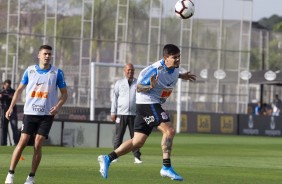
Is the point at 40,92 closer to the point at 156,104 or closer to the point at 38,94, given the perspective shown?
the point at 38,94

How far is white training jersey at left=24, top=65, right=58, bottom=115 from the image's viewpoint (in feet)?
51.1

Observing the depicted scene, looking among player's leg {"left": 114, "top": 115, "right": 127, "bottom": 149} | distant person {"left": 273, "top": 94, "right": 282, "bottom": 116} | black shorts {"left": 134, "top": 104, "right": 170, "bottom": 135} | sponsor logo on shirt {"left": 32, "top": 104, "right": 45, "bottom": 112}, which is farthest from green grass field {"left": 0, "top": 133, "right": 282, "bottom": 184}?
distant person {"left": 273, "top": 94, "right": 282, "bottom": 116}

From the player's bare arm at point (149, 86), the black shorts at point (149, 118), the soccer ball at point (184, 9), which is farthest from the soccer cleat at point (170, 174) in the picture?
the soccer ball at point (184, 9)

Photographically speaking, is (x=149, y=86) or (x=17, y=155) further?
(x=149, y=86)

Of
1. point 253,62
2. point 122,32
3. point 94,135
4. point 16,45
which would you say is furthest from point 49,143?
point 253,62

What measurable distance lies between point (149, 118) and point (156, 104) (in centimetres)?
30

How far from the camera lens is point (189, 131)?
165 feet

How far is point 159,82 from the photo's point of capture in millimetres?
17016

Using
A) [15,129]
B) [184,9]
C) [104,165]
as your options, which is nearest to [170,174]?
[104,165]

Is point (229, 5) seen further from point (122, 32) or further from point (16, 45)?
point (16, 45)

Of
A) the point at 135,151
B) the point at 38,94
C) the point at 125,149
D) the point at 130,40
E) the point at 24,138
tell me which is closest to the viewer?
the point at 24,138

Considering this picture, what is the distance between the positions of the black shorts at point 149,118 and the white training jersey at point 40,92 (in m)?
1.83

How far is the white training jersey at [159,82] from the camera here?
1697cm

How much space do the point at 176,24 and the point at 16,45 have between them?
11069 millimetres
